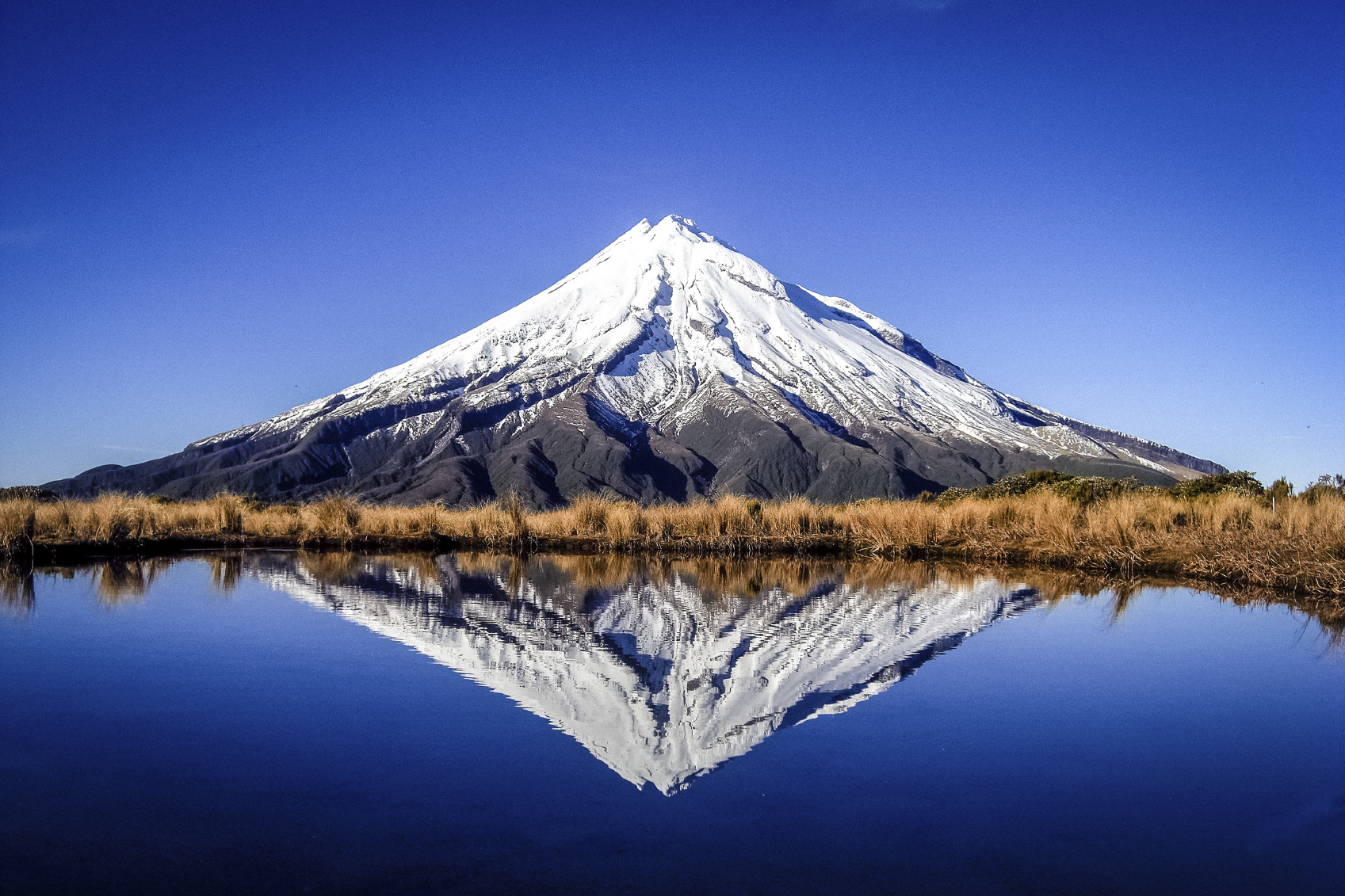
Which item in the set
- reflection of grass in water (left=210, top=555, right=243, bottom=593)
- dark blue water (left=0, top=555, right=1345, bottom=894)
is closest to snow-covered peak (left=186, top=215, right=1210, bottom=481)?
reflection of grass in water (left=210, top=555, right=243, bottom=593)

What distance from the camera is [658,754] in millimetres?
5922

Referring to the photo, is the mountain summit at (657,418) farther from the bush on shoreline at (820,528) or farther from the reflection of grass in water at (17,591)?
the reflection of grass in water at (17,591)

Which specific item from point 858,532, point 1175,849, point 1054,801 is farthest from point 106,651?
point 858,532

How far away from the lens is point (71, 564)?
16.5 meters

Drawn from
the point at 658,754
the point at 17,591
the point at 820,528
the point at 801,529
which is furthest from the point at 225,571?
the point at 820,528

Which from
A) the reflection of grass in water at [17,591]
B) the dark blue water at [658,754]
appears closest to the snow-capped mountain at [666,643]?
the dark blue water at [658,754]

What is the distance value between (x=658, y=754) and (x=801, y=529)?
57.0ft

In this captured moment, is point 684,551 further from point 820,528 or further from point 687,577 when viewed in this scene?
point 687,577

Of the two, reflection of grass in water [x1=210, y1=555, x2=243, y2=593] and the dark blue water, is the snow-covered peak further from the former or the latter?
the dark blue water

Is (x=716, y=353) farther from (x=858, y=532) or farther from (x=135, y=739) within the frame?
(x=135, y=739)

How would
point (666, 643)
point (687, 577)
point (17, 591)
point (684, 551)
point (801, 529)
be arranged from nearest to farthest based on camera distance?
point (666, 643), point (17, 591), point (687, 577), point (684, 551), point (801, 529)

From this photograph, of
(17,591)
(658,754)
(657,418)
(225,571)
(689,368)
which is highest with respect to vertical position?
(689,368)

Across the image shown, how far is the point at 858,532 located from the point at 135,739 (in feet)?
59.8

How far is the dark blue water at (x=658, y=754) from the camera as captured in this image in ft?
14.1
